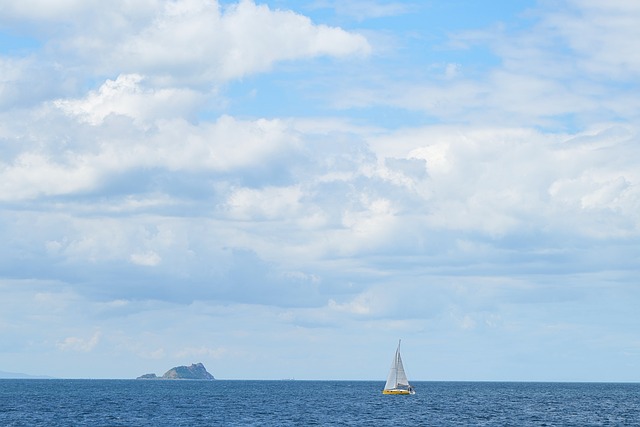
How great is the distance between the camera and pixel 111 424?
131875 mm

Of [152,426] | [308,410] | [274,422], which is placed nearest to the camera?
[152,426]

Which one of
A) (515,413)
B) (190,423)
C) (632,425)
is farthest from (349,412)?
(632,425)

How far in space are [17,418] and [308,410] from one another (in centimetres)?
5633

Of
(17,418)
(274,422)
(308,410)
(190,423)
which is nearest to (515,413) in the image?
(308,410)

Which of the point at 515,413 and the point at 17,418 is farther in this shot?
the point at 515,413

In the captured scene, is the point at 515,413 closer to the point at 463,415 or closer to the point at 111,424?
the point at 463,415

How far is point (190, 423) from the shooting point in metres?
135

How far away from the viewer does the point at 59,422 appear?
136250 mm

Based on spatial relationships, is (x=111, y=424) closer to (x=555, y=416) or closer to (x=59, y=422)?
(x=59, y=422)

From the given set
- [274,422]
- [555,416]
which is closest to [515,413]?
[555,416]

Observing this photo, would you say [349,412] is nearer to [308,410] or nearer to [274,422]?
[308,410]

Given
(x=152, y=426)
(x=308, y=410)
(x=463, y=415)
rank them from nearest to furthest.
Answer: (x=152, y=426)
(x=463, y=415)
(x=308, y=410)

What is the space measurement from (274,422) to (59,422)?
32762 mm

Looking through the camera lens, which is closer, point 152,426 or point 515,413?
point 152,426
